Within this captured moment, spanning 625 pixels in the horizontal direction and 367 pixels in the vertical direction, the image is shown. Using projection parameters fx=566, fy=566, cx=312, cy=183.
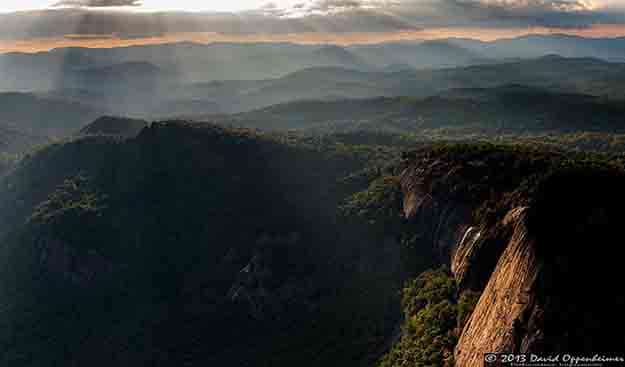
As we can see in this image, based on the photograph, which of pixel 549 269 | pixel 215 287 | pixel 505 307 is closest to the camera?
pixel 549 269

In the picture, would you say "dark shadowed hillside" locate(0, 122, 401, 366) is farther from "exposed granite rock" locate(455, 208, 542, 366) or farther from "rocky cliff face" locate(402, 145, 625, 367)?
"exposed granite rock" locate(455, 208, 542, 366)

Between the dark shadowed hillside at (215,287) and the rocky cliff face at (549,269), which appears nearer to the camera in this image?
the rocky cliff face at (549,269)

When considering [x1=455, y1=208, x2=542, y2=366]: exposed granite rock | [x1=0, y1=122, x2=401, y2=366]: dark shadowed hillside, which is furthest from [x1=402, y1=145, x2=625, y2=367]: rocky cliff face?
[x1=0, y1=122, x2=401, y2=366]: dark shadowed hillside

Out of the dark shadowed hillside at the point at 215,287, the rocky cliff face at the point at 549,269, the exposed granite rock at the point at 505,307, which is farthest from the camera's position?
the dark shadowed hillside at the point at 215,287

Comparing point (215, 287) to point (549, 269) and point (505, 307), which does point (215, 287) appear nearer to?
point (505, 307)

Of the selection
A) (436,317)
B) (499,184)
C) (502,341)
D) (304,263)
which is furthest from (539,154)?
(502,341)

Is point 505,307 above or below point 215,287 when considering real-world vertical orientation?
above

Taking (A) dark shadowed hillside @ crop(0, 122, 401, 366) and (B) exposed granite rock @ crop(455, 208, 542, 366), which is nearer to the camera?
(B) exposed granite rock @ crop(455, 208, 542, 366)

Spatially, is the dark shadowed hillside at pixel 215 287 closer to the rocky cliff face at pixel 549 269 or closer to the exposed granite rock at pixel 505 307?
the rocky cliff face at pixel 549 269

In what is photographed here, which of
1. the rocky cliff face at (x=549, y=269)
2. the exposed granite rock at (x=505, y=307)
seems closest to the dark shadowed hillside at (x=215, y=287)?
the rocky cliff face at (x=549, y=269)

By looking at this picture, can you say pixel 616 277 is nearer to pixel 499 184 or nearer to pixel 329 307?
pixel 499 184

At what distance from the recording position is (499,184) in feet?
356

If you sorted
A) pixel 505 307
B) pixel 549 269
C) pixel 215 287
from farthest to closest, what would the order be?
pixel 215 287, pixel 505 307, pixel 549 269

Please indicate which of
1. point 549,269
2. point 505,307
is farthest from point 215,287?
point 549,269
